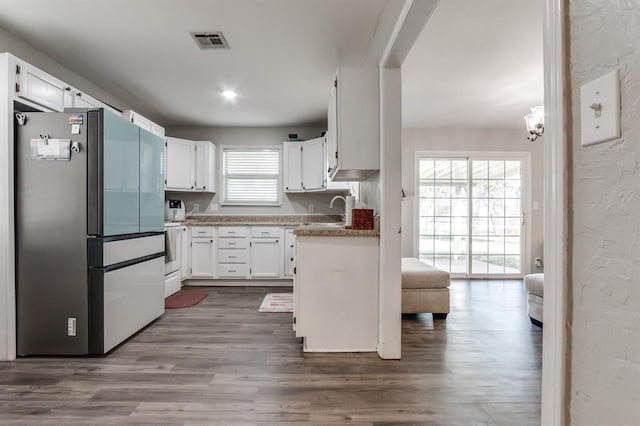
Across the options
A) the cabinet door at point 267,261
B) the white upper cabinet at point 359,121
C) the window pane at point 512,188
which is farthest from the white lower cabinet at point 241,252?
the window pane at point 512,188

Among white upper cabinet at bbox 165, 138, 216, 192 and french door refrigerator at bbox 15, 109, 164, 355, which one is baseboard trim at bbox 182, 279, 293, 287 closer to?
white upper cabinet at bbox 165, 138, 216, 192

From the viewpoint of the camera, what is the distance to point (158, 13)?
2.45 m

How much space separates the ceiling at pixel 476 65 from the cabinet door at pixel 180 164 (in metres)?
3.28

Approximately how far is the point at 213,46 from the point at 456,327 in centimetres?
337

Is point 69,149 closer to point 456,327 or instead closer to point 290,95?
point 290,95

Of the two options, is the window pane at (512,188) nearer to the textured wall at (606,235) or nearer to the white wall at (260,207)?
the white wall at (260,207)

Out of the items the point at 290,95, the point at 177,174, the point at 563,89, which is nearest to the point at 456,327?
the point at 563,89

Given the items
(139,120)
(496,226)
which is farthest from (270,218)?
(496,226)

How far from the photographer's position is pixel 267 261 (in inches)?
190

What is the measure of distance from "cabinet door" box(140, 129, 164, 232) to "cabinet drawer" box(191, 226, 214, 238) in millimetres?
1612

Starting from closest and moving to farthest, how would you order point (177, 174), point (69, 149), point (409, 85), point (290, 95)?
point (69, 149) < point (409, 85) < point (290, 95) < point (177, 174)

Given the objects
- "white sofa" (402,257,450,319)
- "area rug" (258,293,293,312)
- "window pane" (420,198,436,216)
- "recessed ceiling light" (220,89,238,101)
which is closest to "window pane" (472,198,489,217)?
"window pane" (420,198,436,216)

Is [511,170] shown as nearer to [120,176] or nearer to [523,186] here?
[523,186]

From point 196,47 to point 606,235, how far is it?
10.7 feet
